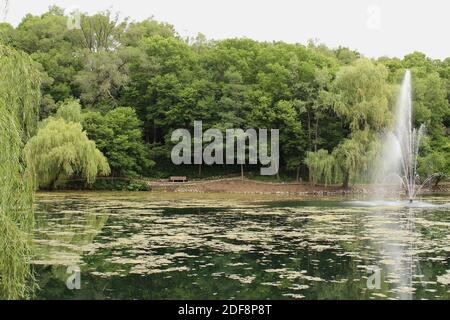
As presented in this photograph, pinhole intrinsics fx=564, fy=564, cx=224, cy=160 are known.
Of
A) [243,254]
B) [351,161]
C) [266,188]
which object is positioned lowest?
[243,254]

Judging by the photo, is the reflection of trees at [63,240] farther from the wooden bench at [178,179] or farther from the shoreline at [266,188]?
the wooden bench at [178,179]

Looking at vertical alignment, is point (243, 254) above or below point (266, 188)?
below

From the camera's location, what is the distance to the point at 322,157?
38531 millimetres

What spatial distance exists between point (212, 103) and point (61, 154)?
1532 cm

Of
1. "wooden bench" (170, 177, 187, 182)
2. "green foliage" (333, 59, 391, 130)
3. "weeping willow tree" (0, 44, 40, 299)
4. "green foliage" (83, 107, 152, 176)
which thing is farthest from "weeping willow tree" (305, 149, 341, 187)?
"weeping willow tree" (0, 44, 40, 299)

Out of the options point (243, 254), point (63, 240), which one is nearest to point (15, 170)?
point (243, 254)

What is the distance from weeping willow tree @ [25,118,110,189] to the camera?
32.9 m

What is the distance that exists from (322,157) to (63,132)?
56.0 feet

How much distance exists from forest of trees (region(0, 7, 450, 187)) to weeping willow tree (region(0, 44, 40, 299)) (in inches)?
994

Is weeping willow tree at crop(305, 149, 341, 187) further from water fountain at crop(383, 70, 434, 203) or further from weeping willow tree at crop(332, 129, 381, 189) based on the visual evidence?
water fountain at crop(383, 70, 434, 203)

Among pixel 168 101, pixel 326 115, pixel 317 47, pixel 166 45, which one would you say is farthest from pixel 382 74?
pixel 317 47

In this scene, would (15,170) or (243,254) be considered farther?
(243,254)

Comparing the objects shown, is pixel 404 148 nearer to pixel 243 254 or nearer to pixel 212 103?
pixel 212 103

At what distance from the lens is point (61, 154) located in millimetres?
32844
